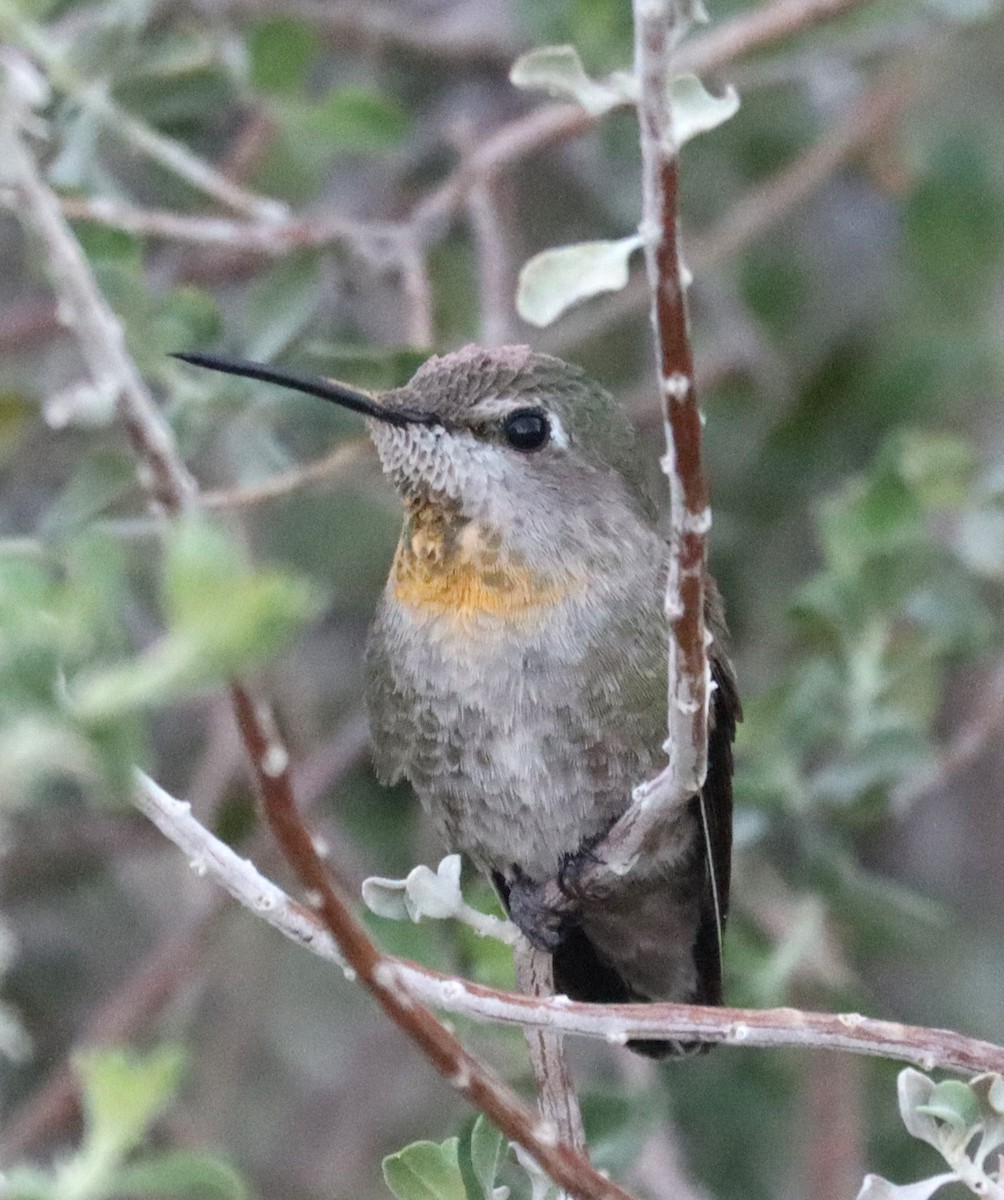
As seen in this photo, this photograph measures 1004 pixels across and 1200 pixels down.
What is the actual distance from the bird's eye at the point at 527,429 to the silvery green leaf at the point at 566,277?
746 millimetres

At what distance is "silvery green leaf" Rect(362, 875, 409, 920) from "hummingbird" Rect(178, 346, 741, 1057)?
1.52 feet

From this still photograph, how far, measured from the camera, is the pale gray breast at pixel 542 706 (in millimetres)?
2078

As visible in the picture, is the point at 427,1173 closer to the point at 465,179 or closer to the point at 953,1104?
the point at 953,1104

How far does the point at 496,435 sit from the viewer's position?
209 cm

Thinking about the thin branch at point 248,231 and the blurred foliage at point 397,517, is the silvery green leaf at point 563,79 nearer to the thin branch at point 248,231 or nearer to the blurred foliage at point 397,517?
the blurred foliage at point 397,517

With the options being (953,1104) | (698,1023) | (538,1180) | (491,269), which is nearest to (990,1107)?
(953,1104)

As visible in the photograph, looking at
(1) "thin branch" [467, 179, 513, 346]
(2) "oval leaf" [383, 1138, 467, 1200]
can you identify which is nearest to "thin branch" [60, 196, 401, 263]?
(1) "thin branch" [467, 179, 513, 346]

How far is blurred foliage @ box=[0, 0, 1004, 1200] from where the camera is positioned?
A: 248cm

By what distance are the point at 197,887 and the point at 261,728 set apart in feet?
6.94

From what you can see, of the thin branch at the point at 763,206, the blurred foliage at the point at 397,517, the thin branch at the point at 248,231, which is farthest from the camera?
the thin branch at the point at 763,206

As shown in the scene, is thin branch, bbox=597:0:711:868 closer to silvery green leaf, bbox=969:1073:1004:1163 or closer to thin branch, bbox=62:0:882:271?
silvery green leaf, bbox=969:1073:1004:1163

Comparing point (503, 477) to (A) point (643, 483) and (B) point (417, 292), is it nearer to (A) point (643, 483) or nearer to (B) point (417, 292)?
(A) point (643, 483)

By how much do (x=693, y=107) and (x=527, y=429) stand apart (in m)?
0.88

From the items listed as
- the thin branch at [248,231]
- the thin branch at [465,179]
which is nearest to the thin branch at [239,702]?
the thin branch at [248,231]
